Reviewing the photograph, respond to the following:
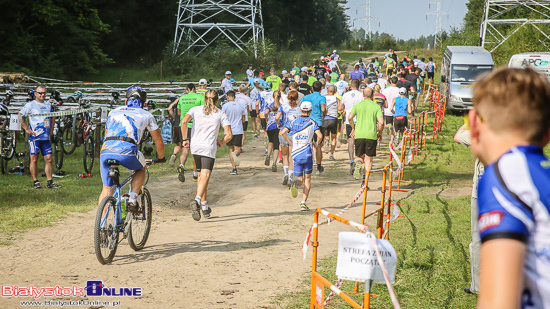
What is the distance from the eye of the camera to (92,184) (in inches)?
477

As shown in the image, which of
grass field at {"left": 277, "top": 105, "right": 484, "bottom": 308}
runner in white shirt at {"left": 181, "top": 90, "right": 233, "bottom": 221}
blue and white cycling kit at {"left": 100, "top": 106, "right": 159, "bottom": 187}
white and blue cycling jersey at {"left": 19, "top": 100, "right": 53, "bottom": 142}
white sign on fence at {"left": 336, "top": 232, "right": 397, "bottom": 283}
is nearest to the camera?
white sign on fence at {"left": 336, "top": 232, "right": 397, "bottom": 283}

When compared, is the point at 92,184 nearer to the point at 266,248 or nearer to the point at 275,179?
the point at 275,179

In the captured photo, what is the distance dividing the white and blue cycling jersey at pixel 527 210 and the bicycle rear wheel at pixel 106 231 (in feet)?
17.7

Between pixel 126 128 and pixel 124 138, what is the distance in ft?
0.47

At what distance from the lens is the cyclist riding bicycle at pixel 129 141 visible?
264 inches

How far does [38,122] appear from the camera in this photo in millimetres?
11094

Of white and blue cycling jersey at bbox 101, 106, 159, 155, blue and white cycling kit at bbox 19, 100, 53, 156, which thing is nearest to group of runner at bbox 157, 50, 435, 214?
white and blue cycling jersey at bbox 101, 106, 159, 155

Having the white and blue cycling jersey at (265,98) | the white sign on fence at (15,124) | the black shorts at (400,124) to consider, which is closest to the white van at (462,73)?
the black shorts at (400,124)

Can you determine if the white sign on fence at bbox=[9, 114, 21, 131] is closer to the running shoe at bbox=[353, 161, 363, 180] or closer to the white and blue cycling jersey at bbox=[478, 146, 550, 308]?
the running shoe at bbox=[353, 161, 363, 180]

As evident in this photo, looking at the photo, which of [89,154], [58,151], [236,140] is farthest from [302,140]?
[58,151]

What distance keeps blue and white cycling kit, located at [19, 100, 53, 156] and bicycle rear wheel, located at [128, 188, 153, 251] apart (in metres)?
4.52

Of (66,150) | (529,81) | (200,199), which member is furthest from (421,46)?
(529,81)

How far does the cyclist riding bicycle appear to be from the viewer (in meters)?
6.71

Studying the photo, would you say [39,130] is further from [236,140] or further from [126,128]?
[126,128]
